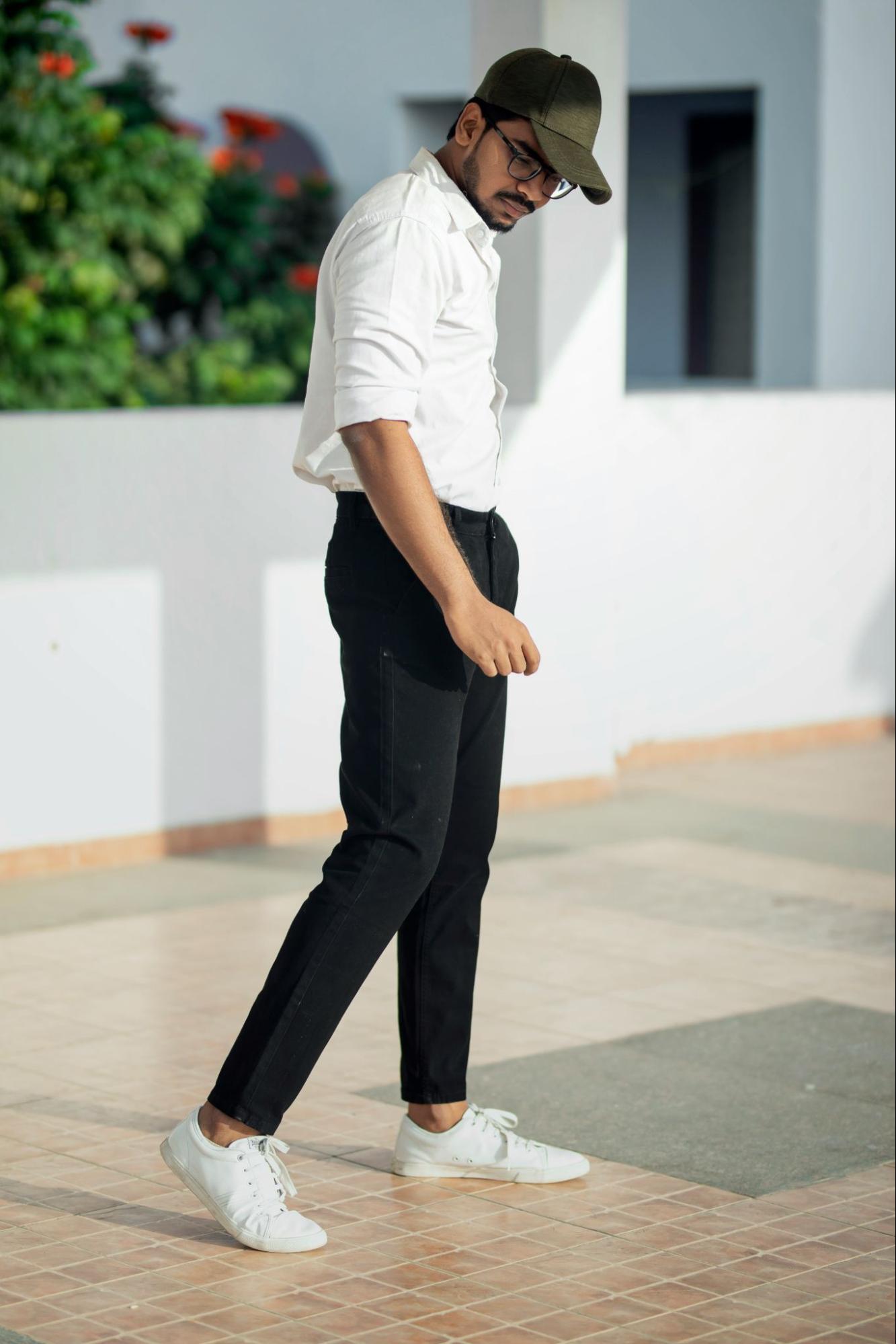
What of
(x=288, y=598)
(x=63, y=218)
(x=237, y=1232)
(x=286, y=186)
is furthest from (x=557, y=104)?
(x=286, y=186)

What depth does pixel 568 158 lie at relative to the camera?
3.57 metres

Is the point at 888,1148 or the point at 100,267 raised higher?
the point at 100,267

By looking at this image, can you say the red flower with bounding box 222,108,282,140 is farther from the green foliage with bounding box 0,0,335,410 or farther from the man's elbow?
the man's elbow

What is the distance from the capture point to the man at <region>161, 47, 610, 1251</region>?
347 centimetres

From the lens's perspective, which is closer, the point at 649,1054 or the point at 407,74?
the point at 649,1054

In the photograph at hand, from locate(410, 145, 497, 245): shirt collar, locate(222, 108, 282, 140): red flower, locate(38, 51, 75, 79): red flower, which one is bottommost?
locate(410, 145, 497, 245): shirt collar

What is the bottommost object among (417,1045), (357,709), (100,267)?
(417,1045)

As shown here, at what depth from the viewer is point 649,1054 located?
16.7 feet

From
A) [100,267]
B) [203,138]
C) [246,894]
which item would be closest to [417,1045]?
[246,894]

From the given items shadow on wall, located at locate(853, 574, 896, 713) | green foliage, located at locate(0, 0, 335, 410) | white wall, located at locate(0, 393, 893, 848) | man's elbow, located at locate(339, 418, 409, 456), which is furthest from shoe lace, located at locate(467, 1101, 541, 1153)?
green foliage, located at locate(0, 0, 335, 410)

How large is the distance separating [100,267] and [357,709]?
22.4ft

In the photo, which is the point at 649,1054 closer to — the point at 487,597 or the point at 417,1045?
the point at 417,1045

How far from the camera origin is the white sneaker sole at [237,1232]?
361cm

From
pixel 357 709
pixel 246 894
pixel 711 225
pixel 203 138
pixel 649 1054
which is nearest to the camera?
pixel 357 709
